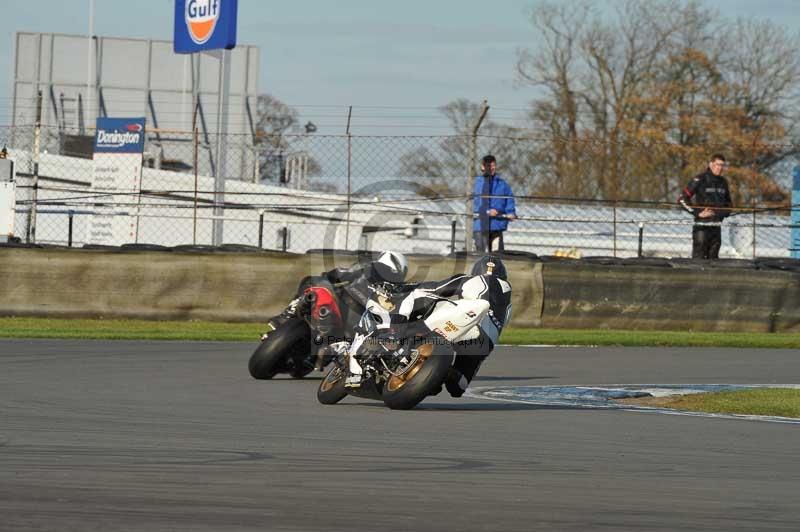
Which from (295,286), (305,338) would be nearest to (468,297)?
(305,338)

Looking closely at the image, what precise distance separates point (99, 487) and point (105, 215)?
58.1ft

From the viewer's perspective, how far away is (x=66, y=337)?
15469mm

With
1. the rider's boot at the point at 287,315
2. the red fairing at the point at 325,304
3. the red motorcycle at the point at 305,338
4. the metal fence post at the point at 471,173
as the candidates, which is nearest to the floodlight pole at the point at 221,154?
the metal fence post at the point at 471,173

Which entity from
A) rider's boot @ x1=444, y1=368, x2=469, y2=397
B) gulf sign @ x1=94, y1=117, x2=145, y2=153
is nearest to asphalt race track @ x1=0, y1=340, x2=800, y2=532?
rider's boot @ x1=444, y1=368, x2=469, y2=397

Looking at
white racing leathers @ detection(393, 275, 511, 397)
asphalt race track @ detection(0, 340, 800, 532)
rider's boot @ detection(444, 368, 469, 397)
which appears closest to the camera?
asphalt race track @ detection(0, 340, 800, 532)

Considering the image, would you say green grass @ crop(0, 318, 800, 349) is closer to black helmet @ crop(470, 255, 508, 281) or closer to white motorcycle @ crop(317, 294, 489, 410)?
black helmet @ crop(470, 255, 508, 281)

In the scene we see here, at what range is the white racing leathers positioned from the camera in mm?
9234

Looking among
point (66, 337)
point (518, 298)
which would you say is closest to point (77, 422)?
point (66, 337)

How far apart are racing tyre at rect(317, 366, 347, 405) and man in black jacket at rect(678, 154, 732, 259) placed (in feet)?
35.7

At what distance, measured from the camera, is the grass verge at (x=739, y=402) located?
9820mm

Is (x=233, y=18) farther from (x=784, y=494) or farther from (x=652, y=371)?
(x=784, y=494)

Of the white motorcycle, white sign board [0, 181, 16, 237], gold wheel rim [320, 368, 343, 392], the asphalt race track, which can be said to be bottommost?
the asphalt race track

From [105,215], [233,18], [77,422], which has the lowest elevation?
[77,422]

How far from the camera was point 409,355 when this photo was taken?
910 centimetres
